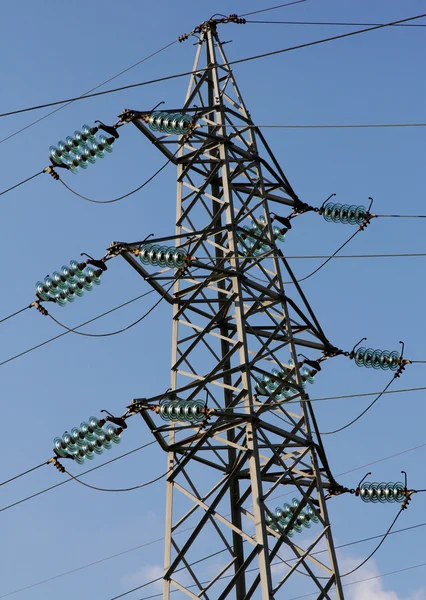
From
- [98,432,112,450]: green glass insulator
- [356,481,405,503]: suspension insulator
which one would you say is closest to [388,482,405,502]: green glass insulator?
[356,481,405,503]: suspension insulator

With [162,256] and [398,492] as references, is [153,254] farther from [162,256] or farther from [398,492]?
[398,492]

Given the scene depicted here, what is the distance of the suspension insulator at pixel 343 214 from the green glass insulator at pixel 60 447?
7.04 metres

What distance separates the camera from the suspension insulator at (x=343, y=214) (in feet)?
78.7

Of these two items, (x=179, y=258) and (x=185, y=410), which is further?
(x=179, y=258)

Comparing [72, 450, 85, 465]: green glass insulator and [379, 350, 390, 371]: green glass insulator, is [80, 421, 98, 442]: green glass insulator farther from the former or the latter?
[379, 350, 390, 371]: green glass insulator

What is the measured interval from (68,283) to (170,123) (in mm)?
Answer: 3551

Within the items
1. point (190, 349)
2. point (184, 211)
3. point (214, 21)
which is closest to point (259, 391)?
point (190, 349)

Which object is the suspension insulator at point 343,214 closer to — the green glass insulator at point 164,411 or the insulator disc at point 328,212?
the insulator disc at point 328,212

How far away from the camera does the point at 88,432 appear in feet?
68.1

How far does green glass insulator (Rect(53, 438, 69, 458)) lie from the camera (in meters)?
21.1

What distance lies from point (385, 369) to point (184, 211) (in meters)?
4.86

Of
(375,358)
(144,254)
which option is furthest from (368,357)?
(144,254)

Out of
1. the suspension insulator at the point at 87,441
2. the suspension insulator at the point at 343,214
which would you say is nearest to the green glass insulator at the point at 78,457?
the suspension insulator at the point at 87,441

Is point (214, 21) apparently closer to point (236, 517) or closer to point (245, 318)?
point (245, 318)
